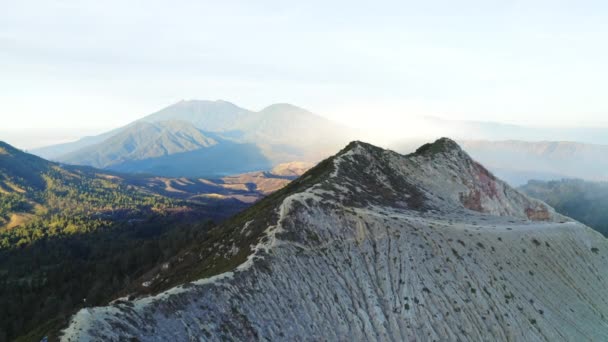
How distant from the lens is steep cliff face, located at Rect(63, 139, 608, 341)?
40312 mm

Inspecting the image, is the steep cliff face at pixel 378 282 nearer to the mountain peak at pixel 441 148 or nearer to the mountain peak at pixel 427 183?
the mountain peak at pixel 427 183

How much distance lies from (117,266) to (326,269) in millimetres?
132780

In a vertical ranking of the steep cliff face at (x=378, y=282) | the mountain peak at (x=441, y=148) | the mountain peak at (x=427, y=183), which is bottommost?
the steep cliff face at (x=378, y=282)

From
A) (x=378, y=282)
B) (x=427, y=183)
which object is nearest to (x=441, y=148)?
(x=427, y=183)

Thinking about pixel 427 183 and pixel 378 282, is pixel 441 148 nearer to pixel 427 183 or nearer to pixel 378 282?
pixel 427 183

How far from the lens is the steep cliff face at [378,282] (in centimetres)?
4031

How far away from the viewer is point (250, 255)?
Answer: 53875 mm

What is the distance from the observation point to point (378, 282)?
56.3 meters

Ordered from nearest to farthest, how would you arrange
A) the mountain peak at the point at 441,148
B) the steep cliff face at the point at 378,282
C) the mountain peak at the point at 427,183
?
the steep cliff face at the point at 378,282 → the mountain peak at the point at 427,183 → the mountain peak at the point at 441,148

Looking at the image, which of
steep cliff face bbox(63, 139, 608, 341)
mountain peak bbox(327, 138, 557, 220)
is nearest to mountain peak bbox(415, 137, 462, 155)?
mountain peak bbox(327, 138, 557, 220)

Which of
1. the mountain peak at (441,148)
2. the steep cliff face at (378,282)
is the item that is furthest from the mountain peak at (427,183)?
the steep cliff face at (378,282)

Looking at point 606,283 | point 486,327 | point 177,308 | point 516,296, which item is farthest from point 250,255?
point 606,283

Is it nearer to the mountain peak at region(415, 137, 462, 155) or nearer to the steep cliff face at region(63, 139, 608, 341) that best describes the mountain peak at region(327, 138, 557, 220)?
the mountain peak at region(415, 137, 462, 155)

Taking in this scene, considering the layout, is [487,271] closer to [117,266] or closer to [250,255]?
[250,255]
